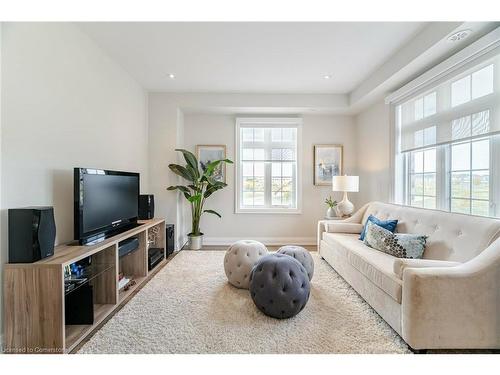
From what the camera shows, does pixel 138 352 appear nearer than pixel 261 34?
Yes

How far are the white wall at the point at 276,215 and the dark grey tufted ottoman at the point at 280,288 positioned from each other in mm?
2484

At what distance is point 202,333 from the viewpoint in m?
1.77

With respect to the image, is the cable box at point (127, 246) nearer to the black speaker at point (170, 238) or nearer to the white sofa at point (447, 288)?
the black speaker at point (170, 238)

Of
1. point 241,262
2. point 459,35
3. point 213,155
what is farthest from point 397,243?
point 213,155

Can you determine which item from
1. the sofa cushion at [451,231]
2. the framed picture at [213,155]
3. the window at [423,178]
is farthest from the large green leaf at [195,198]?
the window at [423,178]

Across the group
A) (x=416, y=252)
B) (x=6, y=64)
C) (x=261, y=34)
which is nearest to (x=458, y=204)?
(x=416, y=252)

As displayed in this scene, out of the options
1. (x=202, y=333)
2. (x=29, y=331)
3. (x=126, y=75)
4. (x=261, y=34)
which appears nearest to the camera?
(x=29, y=331)

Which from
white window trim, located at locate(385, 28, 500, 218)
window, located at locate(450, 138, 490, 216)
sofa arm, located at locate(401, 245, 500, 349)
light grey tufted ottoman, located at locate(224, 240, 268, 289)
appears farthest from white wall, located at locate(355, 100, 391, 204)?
light grey tufted ottoman, located at locate(224, 240, 268, 289)

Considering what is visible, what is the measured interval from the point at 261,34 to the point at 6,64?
6.65ft

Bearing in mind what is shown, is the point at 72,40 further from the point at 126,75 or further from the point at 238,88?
the point at 238,88

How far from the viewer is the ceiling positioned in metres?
2.33

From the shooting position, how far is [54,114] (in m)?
2.04

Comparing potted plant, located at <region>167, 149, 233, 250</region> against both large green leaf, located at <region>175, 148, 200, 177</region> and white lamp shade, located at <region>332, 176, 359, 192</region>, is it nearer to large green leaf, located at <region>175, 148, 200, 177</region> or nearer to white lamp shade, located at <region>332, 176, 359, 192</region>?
large green leaf, located at <region>175, 148, 200, 177</region>

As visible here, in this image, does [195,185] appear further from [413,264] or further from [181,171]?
[413,264]
